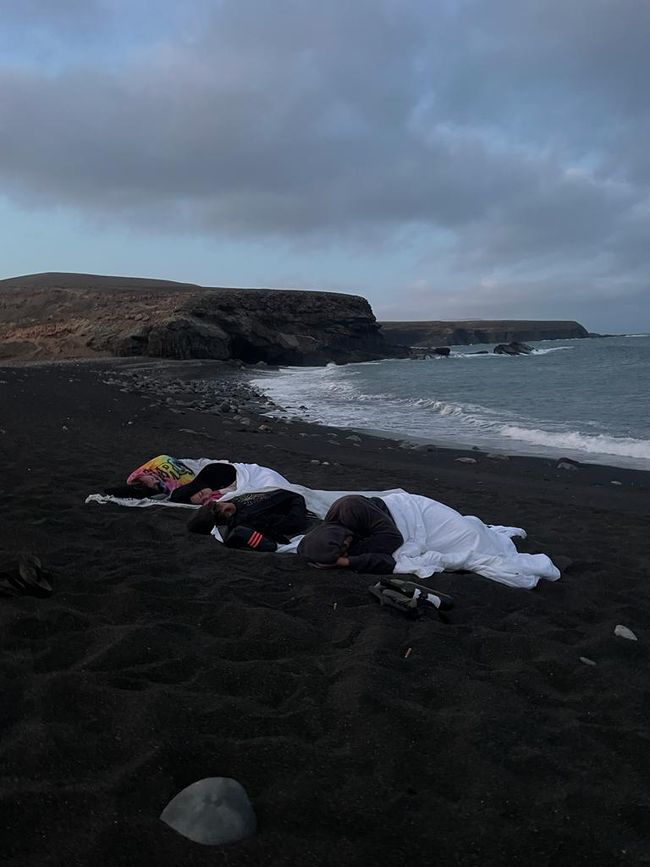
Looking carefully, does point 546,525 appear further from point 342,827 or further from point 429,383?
point 429,383

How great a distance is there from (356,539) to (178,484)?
276cm

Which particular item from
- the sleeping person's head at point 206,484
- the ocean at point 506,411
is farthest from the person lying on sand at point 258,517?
the ocean at point 506,411

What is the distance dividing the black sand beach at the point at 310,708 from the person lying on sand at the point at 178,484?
2.72ft

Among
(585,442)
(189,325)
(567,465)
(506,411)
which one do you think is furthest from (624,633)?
(189,325)

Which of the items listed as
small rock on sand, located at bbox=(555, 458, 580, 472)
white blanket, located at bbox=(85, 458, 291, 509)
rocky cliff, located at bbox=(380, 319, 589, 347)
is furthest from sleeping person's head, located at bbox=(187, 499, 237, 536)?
rocky cliff, located at bbox=(380, 319, 589, 347)

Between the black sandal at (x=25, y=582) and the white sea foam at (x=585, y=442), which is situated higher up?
the black sandal at (x=25, y=582)

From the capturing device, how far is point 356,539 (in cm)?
471

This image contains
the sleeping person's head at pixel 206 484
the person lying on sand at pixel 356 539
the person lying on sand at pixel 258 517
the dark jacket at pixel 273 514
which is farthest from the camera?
the sleeping person's head at pixel 206 484

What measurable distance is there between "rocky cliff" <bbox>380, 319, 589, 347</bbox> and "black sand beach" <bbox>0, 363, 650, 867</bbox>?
98922 millimetres

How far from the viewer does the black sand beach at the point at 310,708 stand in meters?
1.93

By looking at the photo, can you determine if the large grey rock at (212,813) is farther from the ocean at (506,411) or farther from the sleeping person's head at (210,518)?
the ocean at (506,411)

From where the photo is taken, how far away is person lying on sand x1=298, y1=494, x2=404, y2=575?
4.45 meters

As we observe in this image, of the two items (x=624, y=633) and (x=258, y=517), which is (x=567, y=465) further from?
(x=624, y=633)

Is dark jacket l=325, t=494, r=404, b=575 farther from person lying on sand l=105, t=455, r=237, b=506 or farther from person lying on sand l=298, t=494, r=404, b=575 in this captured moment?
person lying on sand l=105, t=455, r=237, b=506
